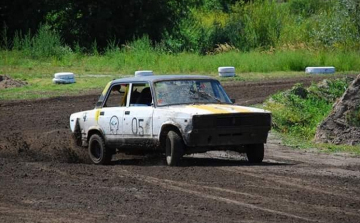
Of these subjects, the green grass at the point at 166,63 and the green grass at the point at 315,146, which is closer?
the green grass at the point at 315,146

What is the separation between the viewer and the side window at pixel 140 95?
50.4 ft

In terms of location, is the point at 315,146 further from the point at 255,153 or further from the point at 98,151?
the point at 98,151

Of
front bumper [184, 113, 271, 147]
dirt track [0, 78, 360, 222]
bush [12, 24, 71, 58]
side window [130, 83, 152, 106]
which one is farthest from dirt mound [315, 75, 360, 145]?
bush [12, 24, 71, 58]

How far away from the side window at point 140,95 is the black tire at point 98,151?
882 mm

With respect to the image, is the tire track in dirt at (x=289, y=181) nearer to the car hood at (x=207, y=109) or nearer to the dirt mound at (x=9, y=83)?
the car hood at (x=207, y=109)

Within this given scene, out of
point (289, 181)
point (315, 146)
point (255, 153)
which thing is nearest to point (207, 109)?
point (255, 153)

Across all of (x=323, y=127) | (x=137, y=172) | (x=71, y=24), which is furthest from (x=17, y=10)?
(x=137, y=172)

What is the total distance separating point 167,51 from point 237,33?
5.05 m

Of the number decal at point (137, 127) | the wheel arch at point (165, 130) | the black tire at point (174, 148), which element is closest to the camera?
the black tire at point (174, 148)

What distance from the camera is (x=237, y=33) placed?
153 feet

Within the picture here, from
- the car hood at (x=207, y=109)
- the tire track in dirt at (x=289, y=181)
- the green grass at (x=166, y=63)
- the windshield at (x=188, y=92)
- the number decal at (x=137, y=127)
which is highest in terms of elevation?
the windshield at (x=188, y=92)

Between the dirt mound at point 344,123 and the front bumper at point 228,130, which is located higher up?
the front bumper at point 228,130

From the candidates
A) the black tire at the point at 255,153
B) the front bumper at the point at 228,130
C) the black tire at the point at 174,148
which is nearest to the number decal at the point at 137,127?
the black tire at the point at 174,148

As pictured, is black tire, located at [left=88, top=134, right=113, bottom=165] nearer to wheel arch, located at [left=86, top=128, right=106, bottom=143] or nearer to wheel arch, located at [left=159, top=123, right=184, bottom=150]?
wheel arch, located at [left=86, top=128, right=106, bottom=143]
